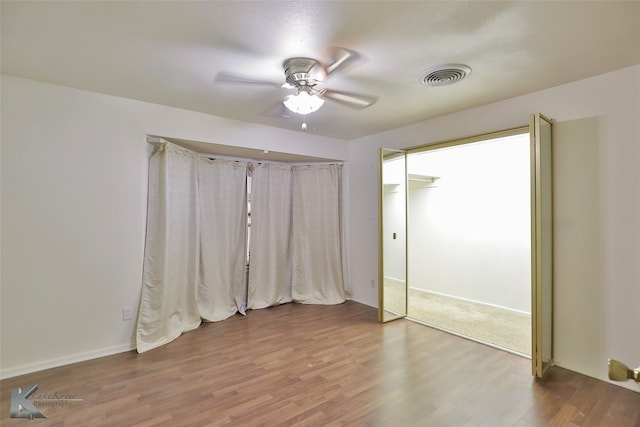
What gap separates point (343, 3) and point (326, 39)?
13.0 inches

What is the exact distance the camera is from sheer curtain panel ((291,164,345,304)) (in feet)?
15.1

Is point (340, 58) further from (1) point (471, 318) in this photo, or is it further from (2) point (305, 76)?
(1) point (471, 318)

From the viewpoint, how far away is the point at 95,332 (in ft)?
9.21

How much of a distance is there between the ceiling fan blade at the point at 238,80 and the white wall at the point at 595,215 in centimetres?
240

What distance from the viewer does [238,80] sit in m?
2.51

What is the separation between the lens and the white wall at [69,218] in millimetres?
2473

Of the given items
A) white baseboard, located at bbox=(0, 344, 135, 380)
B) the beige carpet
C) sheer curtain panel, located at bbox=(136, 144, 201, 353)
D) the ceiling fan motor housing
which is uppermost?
the ceiling fan motor housing

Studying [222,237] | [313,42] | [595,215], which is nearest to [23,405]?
[222,237]

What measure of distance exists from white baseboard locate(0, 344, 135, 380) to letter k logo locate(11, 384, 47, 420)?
26cm

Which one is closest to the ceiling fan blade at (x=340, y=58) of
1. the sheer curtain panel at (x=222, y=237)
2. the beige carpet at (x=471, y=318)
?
the sheer curtain panel at (x=222, y=237)

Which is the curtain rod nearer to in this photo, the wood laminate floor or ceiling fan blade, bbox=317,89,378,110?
ceiling fan blade, bbox=317,89,378,110

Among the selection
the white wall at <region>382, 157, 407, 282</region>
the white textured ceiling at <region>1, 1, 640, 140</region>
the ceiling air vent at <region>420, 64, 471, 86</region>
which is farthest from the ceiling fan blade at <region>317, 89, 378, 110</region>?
the white wall at <region>382, 157, 407, 282</region>

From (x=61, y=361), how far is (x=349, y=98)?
359 cm

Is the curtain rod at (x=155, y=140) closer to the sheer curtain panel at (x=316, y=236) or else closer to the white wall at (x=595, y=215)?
the sheer curtain panel at (x=316, y=236)
